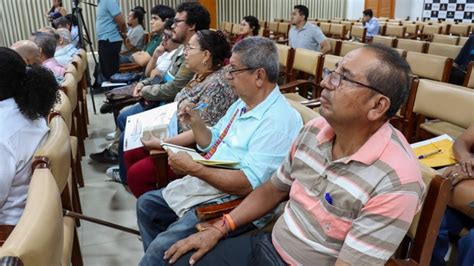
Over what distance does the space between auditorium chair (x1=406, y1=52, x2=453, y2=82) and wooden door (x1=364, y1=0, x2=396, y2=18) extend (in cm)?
917

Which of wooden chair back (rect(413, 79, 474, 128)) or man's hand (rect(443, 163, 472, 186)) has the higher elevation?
wooden chair back (rect(413, 79, 474, 128))

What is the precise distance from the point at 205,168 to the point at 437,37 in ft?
15.8

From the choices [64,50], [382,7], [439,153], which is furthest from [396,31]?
[439,153]

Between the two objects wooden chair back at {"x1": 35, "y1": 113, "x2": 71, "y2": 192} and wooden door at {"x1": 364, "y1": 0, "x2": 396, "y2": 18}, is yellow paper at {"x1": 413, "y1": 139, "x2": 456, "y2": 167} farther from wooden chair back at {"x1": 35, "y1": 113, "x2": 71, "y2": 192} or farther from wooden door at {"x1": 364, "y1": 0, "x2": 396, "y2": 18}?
wooden door at {"x1": 364, "y1": 0, "x2": 396, "y2": 18}

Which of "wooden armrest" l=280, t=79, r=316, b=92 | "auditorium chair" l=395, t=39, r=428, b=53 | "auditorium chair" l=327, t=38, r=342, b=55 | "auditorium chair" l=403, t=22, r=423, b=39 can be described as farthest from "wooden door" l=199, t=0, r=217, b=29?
"wooden armrest" l=280, t=79, r=316, b=92

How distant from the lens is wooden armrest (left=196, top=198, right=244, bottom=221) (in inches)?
57.6

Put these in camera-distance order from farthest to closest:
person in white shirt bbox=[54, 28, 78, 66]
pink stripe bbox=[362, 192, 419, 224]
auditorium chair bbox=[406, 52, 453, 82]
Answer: person in white shirt bbox=[54, 28, 78, 66] → auditorium chair bbox=[406, 52, 453, 82] → pink stripe bbox=[362, 192, 419, 224]

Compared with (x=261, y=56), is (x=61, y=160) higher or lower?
lower

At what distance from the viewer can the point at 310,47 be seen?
5.29 metres

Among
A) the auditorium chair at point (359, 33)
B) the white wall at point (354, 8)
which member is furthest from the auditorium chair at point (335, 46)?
the white wall at point (354, 8)

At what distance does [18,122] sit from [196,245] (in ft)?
2.67

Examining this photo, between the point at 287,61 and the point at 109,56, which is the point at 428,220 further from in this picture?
the point at 109,56

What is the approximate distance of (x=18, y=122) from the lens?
1544 millimetres

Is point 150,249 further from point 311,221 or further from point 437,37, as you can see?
point 437,37
